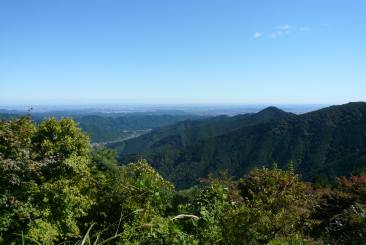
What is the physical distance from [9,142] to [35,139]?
266 centimetres

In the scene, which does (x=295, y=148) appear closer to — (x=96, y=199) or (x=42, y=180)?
(x=96, y=199)

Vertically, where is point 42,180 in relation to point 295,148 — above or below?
above

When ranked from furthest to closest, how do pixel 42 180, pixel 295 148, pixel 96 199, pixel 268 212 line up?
1. pixel 295 148
2. pixel 96 199
3. pixel 42 180
4. pixel 268 212

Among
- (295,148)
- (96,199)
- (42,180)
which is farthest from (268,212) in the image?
(295,148)

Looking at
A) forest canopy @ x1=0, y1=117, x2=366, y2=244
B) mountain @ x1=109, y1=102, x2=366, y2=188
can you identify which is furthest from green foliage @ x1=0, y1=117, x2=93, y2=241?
mountain @ x1=109, y1=102, x2=366, y2=188

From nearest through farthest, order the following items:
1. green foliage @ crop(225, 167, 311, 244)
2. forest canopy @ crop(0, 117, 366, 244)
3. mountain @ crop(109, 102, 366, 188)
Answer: green foliage @ crop(225, 167, 311, 244), forest canopy @ crop(0, 117, 366, 244), mountain @ crop(109, 102, 366, 188)

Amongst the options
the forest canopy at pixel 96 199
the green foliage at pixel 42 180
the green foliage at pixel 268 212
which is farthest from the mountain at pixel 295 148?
the green foliage at pixel 42 180

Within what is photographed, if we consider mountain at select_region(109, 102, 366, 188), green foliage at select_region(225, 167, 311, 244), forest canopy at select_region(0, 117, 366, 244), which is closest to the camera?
green foliage at select_region(225, 167, 311, 244)

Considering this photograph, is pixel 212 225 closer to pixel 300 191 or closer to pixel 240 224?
pixel 240 224

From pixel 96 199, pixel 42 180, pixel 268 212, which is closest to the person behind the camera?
pixel 268 212

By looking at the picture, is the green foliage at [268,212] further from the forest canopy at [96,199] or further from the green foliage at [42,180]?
the green foliage at [42,180]

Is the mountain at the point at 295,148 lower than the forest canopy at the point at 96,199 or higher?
lower

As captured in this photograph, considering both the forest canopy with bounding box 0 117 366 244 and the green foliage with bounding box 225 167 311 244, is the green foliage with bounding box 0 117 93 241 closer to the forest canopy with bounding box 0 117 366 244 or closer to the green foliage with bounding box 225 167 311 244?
the forest canopy with bounding box 0 117 366 244

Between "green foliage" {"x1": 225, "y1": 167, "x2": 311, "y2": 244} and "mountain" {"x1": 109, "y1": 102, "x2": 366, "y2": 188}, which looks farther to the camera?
"mountain" {"x1": 109, "y1": 102, "x2": 366, "y2": 188}
